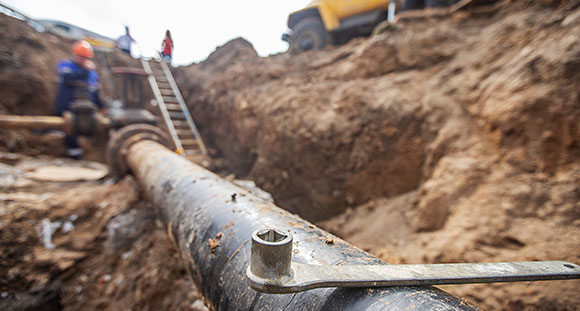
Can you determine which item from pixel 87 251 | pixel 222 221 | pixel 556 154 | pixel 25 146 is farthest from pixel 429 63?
pixel 25 146

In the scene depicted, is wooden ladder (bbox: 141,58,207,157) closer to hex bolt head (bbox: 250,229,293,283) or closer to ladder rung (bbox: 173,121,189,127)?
ladder rung (bbox: 173,121,189,127)

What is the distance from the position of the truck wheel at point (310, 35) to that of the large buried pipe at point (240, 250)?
551 centimetres

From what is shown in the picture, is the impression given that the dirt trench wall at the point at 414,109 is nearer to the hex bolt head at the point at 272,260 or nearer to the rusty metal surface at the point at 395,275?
the rusty metal surface at the point at 395,275

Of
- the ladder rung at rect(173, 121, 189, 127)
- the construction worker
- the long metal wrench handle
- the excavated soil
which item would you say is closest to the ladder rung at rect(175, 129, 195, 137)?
the ladder rung at rect(173, 121, 189, 127)

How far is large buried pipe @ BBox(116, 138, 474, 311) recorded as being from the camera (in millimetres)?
555

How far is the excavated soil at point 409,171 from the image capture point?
167cm

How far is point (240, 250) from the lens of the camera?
2.89 ft

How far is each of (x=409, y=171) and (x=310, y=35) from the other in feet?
15.7

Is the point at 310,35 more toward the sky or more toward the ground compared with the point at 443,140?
more toward the sky

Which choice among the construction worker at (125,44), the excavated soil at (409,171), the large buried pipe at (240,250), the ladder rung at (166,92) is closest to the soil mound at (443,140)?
the excavated soil at (409,171)

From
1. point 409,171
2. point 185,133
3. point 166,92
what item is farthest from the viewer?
point 166,92

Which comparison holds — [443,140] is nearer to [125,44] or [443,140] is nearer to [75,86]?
[75,86]

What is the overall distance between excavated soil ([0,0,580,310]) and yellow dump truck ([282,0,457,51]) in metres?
1.53

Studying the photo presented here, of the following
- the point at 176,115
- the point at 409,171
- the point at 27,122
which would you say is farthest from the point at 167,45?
the point at 409,171
